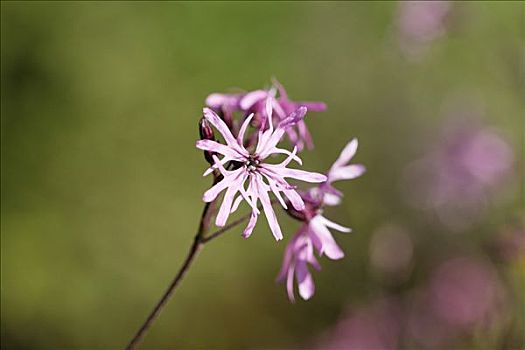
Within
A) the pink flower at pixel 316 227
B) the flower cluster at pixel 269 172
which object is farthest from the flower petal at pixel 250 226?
the pink flower at pixel 316 227

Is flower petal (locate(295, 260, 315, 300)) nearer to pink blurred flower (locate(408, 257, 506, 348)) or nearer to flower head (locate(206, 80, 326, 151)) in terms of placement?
flower head (locate(206, 80, 326, 151))

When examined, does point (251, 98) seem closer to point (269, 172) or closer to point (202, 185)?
point (269, 172)

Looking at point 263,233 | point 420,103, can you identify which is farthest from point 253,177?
point 420,103

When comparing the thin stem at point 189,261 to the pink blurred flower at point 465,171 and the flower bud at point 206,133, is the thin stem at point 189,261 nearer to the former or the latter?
the flower bud at point 206,133

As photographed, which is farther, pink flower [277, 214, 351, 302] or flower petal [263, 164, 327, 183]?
pink flower [277, 214, 351, 302]

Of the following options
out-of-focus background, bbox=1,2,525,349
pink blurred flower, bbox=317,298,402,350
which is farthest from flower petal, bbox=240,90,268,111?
pink blurred flower, bbox=317,298,402,350

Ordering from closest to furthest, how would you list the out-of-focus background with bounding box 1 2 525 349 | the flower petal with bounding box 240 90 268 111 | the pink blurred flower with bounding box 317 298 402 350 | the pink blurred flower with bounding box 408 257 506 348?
the flower petal with bounding box 240 90 268 111 → the pink blurred flower with bounding box 408 257 506 348 → the pink blurred flower with bounding box 317 298 402 350 → the out-of-focus background with bounding box 1 2 525 349

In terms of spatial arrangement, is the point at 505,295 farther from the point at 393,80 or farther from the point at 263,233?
the point at 393,80
